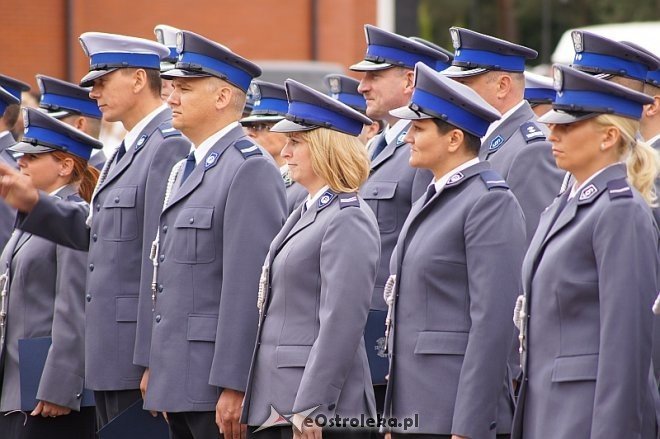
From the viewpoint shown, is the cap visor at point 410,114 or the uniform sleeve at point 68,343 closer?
the cap visor at point 410,114

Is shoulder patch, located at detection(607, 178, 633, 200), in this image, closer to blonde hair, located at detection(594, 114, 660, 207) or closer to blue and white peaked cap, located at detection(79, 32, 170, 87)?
blonde hair, located at detection(594, 114, 660, 207)

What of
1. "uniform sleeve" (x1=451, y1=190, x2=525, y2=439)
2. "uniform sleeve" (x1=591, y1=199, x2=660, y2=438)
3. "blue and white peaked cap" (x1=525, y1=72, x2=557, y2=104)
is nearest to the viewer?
"uniform sleeve" (x1=591, y1=199, x2=660, y2=438)

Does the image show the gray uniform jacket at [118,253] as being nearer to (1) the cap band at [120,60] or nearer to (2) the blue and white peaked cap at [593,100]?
(1) the cap band at [120,60]

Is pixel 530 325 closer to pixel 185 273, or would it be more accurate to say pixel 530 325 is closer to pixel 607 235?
pixel 607 235

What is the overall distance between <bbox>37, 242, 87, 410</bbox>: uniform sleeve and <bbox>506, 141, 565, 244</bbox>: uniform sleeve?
2114 millimetres

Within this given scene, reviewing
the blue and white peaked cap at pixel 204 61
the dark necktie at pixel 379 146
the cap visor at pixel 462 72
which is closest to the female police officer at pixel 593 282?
the cap visor at pixel 462 72

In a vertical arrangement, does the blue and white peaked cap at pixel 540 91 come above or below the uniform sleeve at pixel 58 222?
above

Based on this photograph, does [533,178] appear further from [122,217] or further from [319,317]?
[122,217]

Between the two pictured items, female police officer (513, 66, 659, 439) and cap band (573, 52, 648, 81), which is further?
cap band (573, 52, 648, 81)

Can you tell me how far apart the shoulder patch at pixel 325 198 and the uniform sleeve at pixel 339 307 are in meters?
0.12

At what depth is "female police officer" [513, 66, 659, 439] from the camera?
4180 millimetres

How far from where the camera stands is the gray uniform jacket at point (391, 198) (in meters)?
6.15

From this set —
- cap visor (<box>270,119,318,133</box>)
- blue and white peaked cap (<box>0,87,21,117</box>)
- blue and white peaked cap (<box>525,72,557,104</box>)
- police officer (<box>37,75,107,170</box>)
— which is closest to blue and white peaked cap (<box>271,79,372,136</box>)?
cap visor (<box>270,119,318,133</box>)

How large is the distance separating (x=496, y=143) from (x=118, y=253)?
1.83 m
